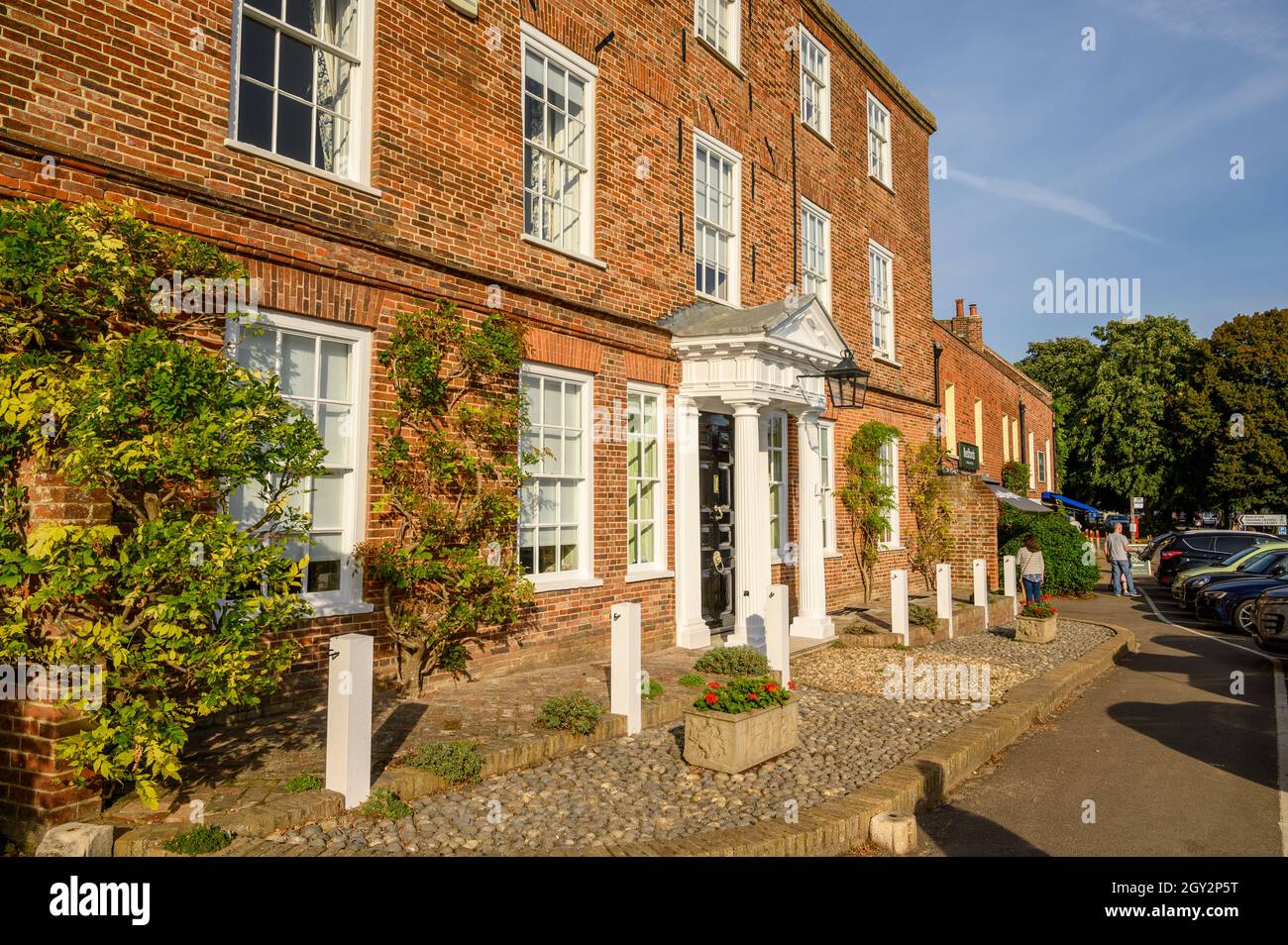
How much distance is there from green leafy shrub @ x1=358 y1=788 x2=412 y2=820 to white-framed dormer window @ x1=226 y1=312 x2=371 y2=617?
2.32 meters

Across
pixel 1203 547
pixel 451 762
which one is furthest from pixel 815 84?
pixel 1203 547

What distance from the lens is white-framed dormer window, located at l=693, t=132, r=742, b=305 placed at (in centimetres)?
1163

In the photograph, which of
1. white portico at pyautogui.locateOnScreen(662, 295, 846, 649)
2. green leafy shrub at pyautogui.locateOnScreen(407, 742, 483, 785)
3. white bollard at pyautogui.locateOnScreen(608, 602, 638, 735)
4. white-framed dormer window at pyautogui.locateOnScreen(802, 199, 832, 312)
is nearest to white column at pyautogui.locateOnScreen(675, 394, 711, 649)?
white portico at pyautogui.locateOnScreen(662, 295, 846, 649)

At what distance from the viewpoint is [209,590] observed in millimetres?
4305

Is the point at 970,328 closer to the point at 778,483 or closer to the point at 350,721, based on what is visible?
the point at 778,483

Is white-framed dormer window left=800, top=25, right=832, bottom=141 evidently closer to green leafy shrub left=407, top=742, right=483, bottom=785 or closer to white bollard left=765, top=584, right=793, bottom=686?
white bollard left=765, top=584, right=793, bottom=686

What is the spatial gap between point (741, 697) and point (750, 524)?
14.3 ft

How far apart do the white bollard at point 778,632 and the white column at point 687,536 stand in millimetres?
2212

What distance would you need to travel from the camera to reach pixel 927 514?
1702 cm

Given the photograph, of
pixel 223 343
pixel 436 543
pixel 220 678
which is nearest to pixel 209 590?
pixel 220 678

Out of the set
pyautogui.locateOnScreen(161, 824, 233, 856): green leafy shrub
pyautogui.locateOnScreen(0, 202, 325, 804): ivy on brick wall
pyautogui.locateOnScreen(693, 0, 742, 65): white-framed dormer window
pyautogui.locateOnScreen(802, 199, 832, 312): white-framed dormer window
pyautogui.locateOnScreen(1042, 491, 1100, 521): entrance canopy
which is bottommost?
pyautogui.locateOnScreen(161, 824, 233, 856): green leafy shrub

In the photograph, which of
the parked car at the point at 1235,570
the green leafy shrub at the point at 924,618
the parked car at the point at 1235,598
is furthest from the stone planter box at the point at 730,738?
the parked car at the point at 1235,570
